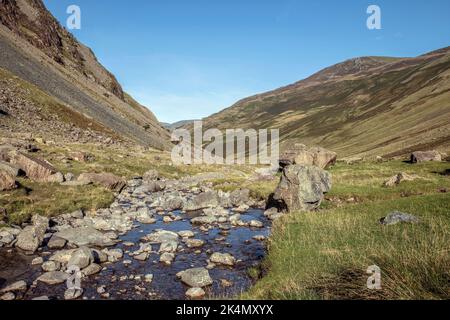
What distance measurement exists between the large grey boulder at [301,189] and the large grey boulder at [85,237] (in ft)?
46.8

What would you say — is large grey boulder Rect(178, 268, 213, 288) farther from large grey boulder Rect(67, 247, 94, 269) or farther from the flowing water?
large grey boulder Rect(67, 247, 94, 269)

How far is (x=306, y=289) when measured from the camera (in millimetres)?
9805

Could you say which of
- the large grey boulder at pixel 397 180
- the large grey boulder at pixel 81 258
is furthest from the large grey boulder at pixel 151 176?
the large grey boulder at pixel 81 258

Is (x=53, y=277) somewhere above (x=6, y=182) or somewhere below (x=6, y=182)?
below

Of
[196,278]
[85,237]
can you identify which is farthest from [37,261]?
[196,278]

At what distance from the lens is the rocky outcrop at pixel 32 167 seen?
1138 inches

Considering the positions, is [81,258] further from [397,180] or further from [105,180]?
[397,180]

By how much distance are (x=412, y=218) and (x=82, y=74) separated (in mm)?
129978

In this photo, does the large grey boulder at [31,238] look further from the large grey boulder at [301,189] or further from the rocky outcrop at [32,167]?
the large grey boulder at [301,189]

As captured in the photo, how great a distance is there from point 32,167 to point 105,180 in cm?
686

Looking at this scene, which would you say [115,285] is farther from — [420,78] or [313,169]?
[420,78]

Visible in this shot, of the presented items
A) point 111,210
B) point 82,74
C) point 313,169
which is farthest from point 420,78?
point 111,210

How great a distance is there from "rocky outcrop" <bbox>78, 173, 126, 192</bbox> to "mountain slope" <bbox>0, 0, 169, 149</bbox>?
123 ft

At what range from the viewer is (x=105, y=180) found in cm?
3378
